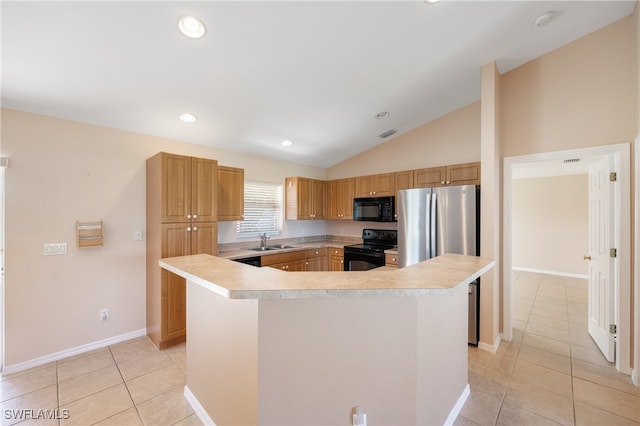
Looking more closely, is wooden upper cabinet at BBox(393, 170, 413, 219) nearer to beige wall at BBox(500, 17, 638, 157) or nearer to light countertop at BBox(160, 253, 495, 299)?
beige wall at BBox(500, 17, 638, 157)

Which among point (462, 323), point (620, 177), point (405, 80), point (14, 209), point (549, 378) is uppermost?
point (405, 80)

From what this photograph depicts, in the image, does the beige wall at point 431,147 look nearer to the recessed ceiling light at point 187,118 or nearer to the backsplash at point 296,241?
the backsplash at point 296,241

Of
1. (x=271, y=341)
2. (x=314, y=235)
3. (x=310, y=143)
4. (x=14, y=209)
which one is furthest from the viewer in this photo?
(x=314, y=235)

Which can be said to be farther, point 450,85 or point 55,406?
point 450,85

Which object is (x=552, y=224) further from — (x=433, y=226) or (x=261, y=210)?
(x=261, y=210)

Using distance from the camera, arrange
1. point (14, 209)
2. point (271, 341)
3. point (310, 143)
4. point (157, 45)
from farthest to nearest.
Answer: point (310, 143), point (14, 209), point (157, 45), point (271, 341)

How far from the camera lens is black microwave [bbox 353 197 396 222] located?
424 centimetres

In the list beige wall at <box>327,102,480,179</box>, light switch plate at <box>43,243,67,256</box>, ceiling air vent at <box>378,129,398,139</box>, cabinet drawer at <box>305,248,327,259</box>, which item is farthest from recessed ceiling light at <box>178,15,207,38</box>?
beige wall at <box>327,102,480,179</box>

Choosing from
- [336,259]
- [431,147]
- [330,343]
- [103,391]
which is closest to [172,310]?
[103,391]

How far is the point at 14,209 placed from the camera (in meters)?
2.45

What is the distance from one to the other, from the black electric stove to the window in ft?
4.76

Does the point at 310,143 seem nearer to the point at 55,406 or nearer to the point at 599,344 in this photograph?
the point at 55,406

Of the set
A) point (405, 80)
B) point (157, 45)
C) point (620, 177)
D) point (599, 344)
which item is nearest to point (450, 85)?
point (405, 80)

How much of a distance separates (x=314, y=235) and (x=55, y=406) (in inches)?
163
